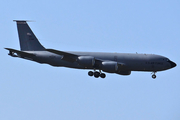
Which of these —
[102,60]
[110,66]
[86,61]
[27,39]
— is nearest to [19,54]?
[27,39]

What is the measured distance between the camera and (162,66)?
191 feet

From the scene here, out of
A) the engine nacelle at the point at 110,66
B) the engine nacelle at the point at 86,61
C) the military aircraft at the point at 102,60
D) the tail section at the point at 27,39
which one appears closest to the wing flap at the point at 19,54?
the military aircraft at the point at 102,60

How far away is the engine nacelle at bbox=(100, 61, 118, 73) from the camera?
178 feet

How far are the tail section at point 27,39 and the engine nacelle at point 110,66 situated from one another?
476 inches

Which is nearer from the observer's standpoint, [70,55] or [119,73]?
[70,55]

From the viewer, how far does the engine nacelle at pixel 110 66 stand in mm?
54312

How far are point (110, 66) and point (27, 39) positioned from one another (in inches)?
658

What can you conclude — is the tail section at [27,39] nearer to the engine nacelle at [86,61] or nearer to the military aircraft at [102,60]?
the military aircraft at [102,60]

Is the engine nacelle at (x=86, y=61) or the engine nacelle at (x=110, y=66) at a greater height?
the engine nacelle at (x=86, y=61)

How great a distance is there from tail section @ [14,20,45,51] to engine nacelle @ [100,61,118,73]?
12097 millimetres

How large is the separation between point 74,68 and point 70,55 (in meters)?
3.47

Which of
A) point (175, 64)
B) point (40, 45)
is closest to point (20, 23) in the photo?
point (40, 45)

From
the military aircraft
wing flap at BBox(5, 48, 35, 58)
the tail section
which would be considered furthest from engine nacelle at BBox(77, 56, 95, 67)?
the tail section

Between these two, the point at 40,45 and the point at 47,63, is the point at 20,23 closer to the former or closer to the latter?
the point at 40,45
